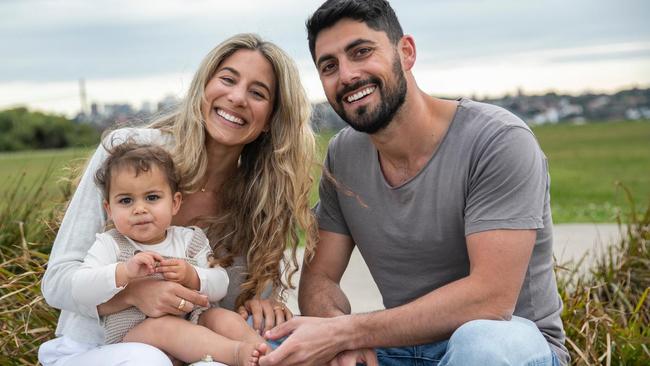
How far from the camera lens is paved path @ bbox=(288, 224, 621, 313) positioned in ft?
18.0

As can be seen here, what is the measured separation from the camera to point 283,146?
11.9 ft

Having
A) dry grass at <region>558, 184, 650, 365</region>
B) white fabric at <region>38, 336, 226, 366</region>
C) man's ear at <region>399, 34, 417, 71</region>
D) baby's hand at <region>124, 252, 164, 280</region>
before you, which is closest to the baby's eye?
baby's hand at <region>124, 252, 164, 280</region>

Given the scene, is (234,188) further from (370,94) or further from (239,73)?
(370,94)

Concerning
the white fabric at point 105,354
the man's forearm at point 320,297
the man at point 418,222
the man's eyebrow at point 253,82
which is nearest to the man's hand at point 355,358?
the man at point 418,222

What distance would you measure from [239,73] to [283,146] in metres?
0.37

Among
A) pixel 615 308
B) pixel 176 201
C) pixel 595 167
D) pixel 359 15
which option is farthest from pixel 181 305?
pixel 595 167

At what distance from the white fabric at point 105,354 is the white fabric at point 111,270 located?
18 centimetres

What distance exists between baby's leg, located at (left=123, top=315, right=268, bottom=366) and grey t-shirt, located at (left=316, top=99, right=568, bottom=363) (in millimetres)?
709

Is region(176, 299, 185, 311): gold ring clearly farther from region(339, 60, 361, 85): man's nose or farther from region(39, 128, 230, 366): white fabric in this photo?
region(339, 60, 361, 85): man's nose

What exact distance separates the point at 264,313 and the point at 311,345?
1.28ft

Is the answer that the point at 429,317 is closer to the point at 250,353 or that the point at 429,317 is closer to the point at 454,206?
the point at 454,206

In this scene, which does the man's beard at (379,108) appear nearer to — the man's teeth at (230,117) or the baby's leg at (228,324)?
the man's teeth at (230,117)

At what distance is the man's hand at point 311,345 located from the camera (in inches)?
120

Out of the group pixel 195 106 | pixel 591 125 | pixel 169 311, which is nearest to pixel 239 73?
pixel 195 106
